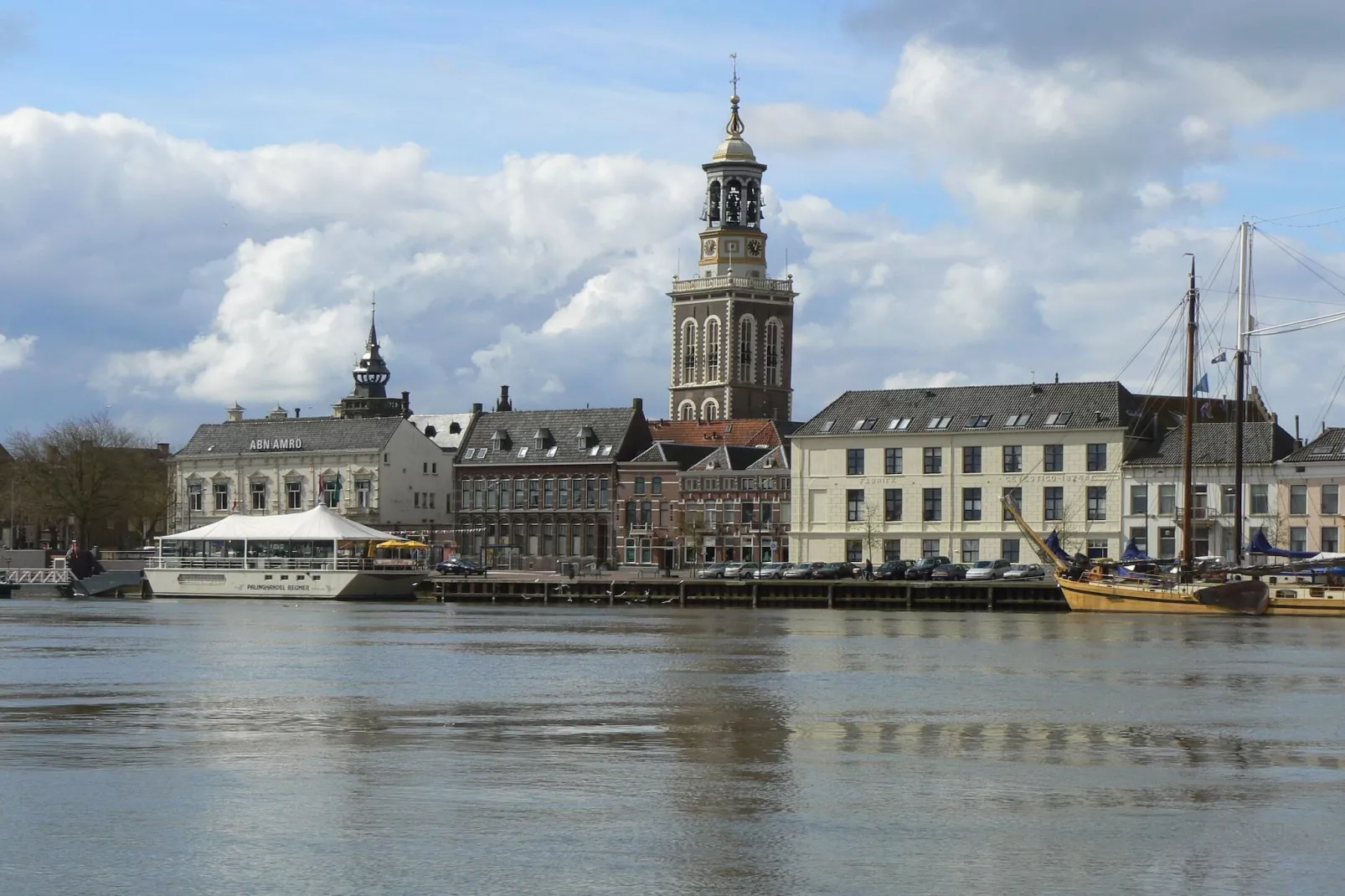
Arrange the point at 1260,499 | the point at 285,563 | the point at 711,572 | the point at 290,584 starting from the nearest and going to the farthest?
the point at 1260,499 < the point at 290,584 < the point at 285,563 < the point at 711,572

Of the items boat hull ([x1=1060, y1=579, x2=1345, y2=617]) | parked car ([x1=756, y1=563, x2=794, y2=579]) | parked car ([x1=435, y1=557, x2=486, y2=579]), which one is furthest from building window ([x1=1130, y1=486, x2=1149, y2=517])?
parked car ([x1=435, y1=557, x2=486, y2=579])

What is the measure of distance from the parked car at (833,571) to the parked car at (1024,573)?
10164 mm

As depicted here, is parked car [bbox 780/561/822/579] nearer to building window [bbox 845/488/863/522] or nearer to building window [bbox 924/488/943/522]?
building window [bbox 924/488/943/522]

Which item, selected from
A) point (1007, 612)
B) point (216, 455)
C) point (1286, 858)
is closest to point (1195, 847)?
point (1286, 858)

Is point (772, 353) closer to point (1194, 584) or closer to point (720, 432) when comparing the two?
point (720, 432)

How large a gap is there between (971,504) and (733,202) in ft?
202

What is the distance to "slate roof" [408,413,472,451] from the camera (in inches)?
6954

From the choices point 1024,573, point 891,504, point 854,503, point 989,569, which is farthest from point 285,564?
point 1024,573

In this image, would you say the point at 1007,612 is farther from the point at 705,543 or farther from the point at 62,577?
the point at 62,577

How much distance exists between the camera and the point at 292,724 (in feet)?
119

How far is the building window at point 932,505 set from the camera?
129 metres

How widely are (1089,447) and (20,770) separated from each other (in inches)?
3989

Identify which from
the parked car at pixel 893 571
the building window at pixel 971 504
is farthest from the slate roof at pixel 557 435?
the parked car at pixel 893 571

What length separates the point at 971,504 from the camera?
419 feet
